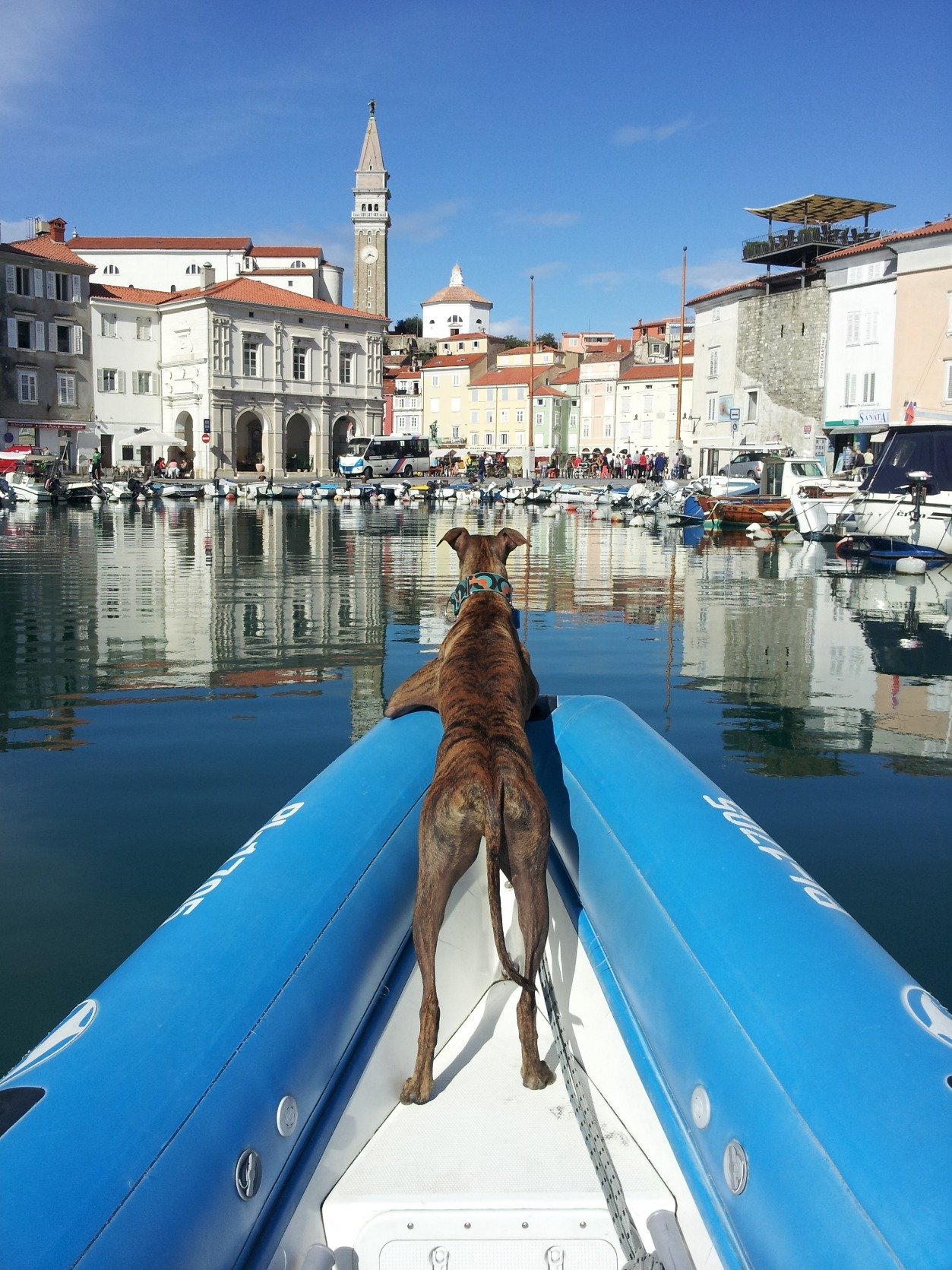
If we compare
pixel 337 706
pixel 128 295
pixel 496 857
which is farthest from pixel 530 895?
pixel 128 295

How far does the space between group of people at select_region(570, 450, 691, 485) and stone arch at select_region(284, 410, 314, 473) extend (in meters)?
16.4

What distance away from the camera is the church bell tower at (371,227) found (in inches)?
3595

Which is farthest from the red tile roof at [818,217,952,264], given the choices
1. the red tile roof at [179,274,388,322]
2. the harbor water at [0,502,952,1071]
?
the red tile roof at [179,274,388,322]

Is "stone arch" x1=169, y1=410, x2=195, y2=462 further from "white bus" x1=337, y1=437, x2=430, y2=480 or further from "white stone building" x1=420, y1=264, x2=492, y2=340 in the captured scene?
"white stone building" x1=420, y1=264, x2=492, y2=340

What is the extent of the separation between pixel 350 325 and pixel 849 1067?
68555 mm

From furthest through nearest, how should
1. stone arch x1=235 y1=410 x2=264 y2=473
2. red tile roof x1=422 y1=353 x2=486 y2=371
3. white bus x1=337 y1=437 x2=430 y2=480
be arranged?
red tile roof x1=422 y1=353 x2=486 y2=371 → stone arch x1=235 y1=410 x2=264 y2=473 → white bus x1=337 y1=437 x2=430 y2=480

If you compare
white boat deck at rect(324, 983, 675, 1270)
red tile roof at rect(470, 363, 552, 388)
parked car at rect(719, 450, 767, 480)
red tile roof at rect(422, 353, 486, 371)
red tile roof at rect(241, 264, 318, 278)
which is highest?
red tile roof at rect(241, 264, 318, 278)

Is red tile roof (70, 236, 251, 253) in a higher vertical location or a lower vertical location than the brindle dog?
higher

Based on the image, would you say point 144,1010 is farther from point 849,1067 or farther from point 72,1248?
point 849,1067

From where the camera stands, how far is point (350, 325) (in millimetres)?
67250

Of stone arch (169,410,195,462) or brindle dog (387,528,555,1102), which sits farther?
stone arch (169,410,195,462)

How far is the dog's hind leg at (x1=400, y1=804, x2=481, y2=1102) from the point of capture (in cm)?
281

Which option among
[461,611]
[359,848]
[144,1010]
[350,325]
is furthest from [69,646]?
[350,325]

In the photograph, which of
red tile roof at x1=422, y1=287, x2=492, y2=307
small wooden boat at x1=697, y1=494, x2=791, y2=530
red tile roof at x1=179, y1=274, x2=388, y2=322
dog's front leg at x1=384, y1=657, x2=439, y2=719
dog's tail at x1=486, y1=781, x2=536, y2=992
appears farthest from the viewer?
red tile roof at x1=422, y1=287, x2=492, y2=307
